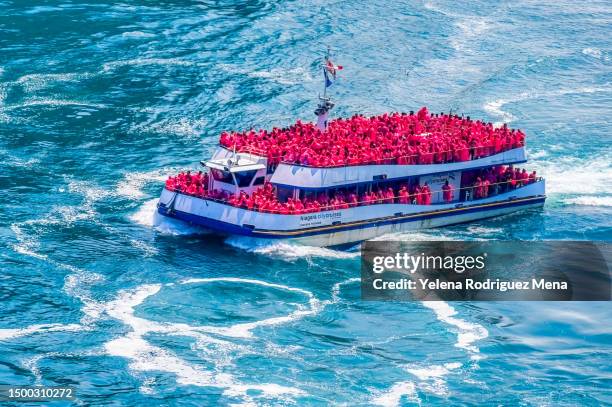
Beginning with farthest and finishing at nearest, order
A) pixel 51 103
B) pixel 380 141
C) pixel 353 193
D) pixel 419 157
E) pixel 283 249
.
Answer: pixel 51 103 → pixel 380 141 → pixel 419 157 → pixel 353 193 → pixel 283 249

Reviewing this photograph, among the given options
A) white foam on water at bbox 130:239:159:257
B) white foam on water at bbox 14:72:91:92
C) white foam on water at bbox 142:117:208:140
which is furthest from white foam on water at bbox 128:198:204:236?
white foam on water at bbox 14:72:91:92

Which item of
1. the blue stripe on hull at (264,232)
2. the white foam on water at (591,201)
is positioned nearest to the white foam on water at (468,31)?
the white foam on water at (591,201)

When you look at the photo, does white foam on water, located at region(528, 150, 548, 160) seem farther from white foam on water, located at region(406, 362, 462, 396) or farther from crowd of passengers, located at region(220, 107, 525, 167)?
white foam on water, located at region(406, 362, 462, 396)

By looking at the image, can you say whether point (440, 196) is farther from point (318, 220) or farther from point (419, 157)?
point (318, 220)

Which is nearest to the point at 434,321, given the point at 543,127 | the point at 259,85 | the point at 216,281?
the point at 216,281

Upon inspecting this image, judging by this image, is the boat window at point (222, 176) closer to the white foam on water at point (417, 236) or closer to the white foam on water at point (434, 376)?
the white foam on water at point (417, 236)

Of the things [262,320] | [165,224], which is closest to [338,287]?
[262,320]

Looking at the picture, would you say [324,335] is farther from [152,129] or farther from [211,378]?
[152,129]
